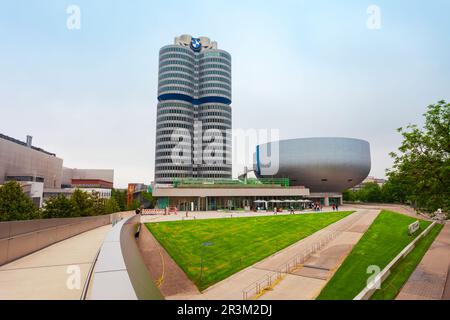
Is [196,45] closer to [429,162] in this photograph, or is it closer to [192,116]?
[192,116]

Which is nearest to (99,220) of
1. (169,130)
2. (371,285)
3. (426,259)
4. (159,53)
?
→ (371,285)

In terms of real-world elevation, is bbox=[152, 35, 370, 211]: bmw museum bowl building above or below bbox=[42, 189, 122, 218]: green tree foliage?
above

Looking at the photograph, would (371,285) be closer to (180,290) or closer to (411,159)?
(411,159)

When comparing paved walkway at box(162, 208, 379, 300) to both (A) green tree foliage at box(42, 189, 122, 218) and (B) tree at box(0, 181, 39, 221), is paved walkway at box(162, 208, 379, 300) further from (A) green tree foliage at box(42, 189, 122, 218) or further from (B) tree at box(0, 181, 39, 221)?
(A) green tree foliage at box(42, 189, 122, 218)

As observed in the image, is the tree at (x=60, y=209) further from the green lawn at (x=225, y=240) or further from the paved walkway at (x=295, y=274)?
the paved walkway at (x=295, y=274)

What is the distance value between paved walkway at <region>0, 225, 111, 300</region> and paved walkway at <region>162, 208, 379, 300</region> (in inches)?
349

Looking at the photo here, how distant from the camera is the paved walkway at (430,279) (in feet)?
54.7

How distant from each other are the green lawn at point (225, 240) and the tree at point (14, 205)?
1630 cm

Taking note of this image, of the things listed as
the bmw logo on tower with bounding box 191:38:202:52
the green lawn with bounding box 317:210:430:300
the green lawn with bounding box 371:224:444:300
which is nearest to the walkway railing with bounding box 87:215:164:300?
the green lawn with bounding box 317:210:430:300

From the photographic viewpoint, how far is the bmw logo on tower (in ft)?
577

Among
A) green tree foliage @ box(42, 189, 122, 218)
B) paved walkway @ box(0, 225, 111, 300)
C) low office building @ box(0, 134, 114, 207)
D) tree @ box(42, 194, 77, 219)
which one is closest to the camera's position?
paved walkway @ box(0, 225, 111, 300)

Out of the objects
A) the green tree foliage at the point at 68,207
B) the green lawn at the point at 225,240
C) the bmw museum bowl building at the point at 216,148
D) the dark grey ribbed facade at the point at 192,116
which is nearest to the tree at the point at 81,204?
the green tree foliage at the point at 68,207

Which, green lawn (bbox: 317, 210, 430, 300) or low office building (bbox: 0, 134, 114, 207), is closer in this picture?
green lawn (bbox: 317, 210, 430, 300)

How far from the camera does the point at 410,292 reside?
17219 mm
